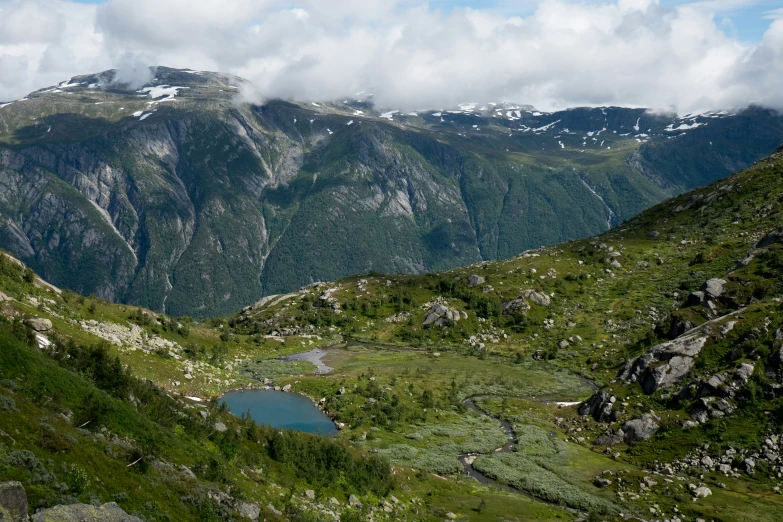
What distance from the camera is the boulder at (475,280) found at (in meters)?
166

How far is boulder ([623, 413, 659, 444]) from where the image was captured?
71562mm

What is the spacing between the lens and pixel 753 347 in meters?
74.8

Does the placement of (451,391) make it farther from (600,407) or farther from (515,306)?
(515,306)

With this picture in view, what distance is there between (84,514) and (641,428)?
68.7 meters

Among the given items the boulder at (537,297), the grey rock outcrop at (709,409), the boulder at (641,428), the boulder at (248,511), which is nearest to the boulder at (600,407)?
the boulder at (641,428)

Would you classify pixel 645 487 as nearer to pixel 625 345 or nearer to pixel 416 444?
pixel 416 444

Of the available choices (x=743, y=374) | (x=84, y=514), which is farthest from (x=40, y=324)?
(x=743, y=374)

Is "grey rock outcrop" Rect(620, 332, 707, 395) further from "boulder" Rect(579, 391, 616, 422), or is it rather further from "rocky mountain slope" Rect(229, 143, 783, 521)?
"boulder" Rect(579, 391, 616, 422)

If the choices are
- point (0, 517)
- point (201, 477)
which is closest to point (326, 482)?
point (201, 477)

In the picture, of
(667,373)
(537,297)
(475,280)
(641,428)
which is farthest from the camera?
(475,280)

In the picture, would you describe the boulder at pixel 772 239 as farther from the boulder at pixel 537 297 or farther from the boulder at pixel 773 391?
the boulder at pixel 773 391

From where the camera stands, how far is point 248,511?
104 feet

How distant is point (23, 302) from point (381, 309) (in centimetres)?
10759

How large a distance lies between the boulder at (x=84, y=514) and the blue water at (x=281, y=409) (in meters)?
54.3
